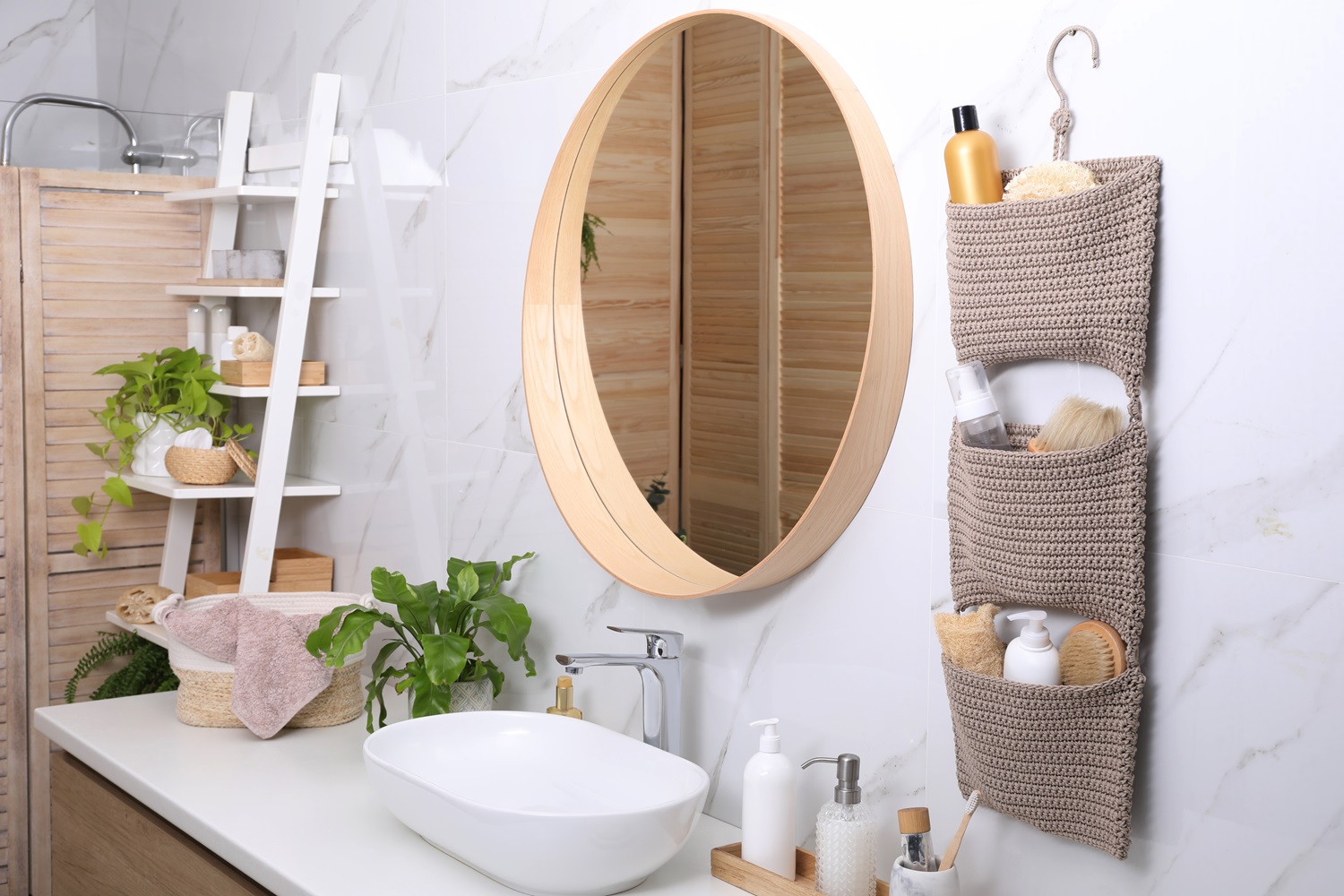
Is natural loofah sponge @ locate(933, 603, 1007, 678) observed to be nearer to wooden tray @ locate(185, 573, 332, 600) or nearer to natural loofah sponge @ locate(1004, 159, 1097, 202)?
natural loofah sponge @ locate(1004, 159, 1097, 202)

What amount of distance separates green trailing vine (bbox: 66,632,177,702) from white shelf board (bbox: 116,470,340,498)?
0.33 meters

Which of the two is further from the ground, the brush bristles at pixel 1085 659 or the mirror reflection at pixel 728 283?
the mirror reflection at pixel 728 283

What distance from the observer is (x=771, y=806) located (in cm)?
127

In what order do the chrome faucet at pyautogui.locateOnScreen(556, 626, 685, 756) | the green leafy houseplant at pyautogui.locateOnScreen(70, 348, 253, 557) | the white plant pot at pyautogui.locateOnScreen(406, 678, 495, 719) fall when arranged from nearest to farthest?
1. the chrome faucet at pyautogui.locateOnScreen(556, 626, 685, 756)
2. the white plant pot at pyautogui.locateOnScreen(406, 678, 495, 719)
3. the green leafy houseplant at pyautogui.locateOnScreen(70, 348, 253, 557)

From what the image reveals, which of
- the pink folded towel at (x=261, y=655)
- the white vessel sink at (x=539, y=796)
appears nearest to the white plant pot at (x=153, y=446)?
the pink folded towel at (x=261, y=655)

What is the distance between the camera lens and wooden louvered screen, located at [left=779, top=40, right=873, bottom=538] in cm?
128

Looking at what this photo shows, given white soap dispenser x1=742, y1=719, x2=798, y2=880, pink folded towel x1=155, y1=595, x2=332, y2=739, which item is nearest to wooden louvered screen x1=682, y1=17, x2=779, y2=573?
white soap dispenser x1=742, y1=719, x2=798, y2=880

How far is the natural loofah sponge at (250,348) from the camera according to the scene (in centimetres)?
225

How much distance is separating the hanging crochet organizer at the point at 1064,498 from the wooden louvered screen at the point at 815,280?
17 cm

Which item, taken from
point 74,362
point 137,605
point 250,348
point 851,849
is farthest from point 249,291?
point 851,849

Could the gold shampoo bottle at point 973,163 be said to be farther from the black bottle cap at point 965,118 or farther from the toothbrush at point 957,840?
the toothbrush at point 957,840

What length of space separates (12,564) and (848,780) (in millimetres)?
1922

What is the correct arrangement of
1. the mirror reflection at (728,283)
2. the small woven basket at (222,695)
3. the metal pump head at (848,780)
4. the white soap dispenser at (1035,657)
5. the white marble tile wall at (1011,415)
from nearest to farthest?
the white marble tile wall at (1011,415) → the white soap dispenser at (1035,657) → the metal pump head at (848,780) → the mirror reflection at (728,283) → the small woven basket at (222,695)

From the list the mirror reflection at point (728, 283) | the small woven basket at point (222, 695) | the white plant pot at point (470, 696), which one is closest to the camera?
the mirror reflection at point (728, 283)
